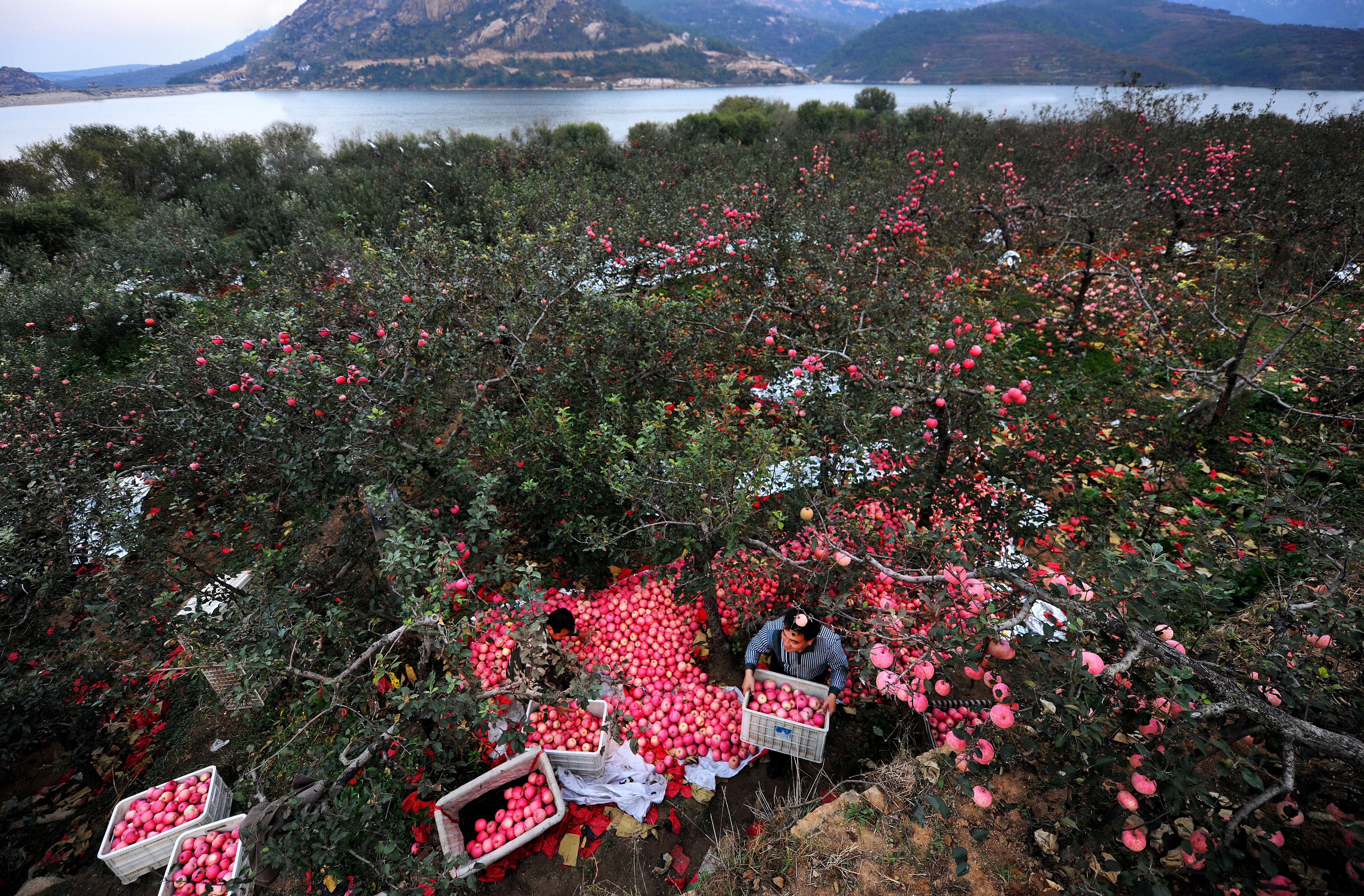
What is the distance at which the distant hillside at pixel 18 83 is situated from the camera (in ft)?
117

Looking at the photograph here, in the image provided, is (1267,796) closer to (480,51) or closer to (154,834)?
(154,834)

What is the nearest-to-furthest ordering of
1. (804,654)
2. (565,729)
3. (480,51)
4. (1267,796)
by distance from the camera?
1. (1267,796)
2. (565,729)
3. (804,654)
4. (480,51)

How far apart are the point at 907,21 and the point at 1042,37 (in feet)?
99.9

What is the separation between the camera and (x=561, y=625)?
4.47 m

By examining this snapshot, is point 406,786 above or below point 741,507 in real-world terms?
below

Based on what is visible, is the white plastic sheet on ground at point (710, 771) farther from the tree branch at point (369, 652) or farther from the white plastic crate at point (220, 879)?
the white plastic crate at point (220, 879)

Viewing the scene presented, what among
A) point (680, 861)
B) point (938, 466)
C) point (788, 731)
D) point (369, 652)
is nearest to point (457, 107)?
point (938, 466)

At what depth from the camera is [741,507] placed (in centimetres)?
364

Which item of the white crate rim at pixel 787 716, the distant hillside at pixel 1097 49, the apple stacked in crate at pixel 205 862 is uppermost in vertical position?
the distant hillside at pixel 1097 49

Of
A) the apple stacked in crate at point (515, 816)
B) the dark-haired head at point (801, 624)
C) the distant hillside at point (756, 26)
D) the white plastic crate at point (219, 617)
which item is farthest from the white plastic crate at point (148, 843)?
the distant hillside at point (756, 26)

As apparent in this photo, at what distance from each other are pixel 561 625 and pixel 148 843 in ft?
10.2

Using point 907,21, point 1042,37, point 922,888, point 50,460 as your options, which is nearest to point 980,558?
point 922,888

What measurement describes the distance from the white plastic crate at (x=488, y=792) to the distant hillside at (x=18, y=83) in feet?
195

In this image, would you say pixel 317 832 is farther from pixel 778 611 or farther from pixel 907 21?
pixel 907 21
